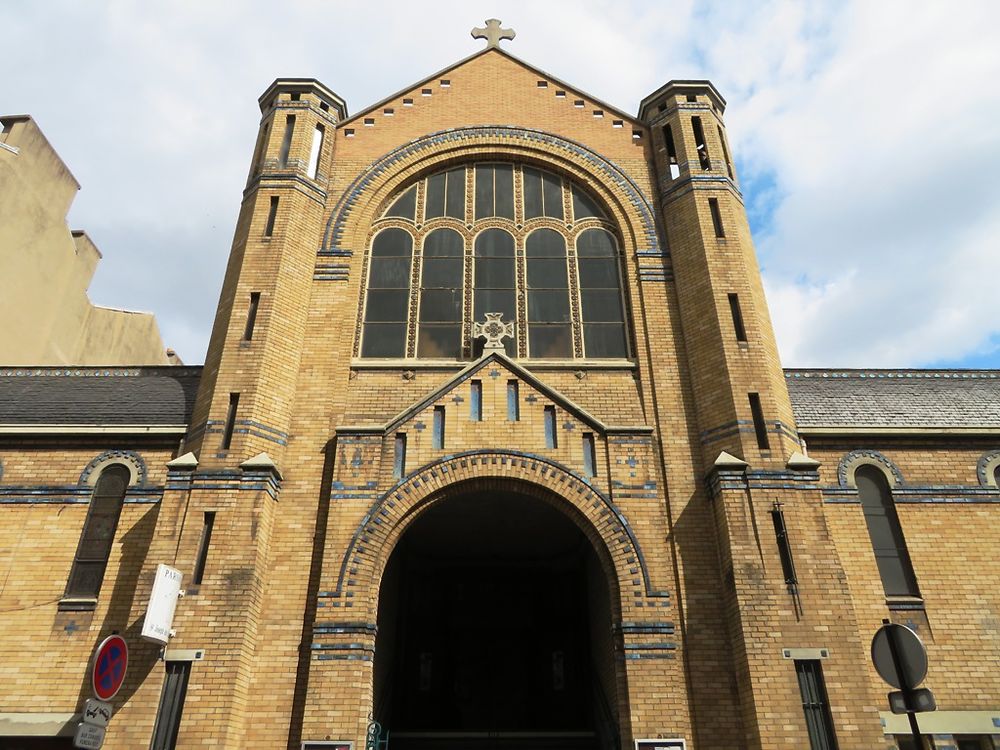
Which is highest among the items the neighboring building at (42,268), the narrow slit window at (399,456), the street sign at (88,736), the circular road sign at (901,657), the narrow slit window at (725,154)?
the neighboring building at (42,268)

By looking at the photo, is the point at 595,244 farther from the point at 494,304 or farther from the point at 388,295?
the point at 388,295

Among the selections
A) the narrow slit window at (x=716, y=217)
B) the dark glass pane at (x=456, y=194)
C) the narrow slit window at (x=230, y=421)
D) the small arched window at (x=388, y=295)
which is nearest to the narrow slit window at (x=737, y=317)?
the narrow slit window at (x=716, y=217)

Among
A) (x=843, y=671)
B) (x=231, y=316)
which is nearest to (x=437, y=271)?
(x=231, y=316)

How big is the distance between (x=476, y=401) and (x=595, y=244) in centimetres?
498

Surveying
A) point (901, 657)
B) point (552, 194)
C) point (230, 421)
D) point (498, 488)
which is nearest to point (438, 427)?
point (498, 488)

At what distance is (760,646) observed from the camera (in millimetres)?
10812

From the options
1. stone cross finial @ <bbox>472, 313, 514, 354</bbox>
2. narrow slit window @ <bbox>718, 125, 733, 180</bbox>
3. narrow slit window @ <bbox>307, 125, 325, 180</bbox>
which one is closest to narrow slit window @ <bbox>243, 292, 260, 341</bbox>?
narrow slit window @ <bbox>307, 125, 325, 180</bbox>

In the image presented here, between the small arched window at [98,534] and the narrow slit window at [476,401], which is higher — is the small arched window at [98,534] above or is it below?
below

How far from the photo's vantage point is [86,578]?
12.4 m

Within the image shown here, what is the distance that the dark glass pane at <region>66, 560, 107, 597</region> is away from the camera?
40.2 feet

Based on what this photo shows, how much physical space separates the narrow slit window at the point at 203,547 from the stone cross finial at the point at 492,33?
43.4 feet

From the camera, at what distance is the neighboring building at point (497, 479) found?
434 inches

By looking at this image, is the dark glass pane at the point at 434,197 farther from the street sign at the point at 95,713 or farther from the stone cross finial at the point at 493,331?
the street sign at the point at 95,713

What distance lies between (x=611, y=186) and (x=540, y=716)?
446 inches
